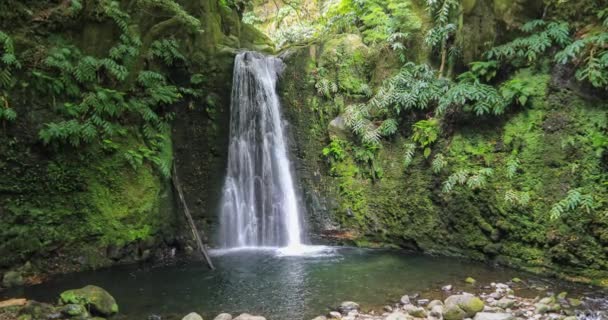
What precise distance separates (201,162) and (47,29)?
13.0 ft

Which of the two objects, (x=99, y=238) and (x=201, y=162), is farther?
(x=201, y=162)

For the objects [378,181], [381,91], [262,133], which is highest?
[381,91]

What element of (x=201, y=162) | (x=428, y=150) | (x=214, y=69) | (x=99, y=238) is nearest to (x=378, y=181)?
(x=428, y=150)

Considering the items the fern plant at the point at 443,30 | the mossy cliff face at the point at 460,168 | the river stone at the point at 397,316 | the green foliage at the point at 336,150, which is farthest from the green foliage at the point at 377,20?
the river stone at the point at 397,316

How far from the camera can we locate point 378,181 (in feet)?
27.4

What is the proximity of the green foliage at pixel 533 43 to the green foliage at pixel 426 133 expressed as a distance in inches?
61.6

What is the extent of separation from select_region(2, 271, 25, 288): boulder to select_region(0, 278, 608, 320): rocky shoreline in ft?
4.26

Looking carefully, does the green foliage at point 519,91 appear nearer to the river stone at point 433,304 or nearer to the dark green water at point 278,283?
the dark green water at point 278,283

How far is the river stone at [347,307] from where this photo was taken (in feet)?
16.0

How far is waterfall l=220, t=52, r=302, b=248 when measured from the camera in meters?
8.88

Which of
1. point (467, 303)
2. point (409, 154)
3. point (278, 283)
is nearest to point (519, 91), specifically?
point (409, 154)

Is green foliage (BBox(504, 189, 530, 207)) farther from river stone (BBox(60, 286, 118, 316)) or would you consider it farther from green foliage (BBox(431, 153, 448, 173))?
river stone (BBox(60, 286, 118, 316))

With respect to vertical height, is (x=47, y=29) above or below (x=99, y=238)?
above

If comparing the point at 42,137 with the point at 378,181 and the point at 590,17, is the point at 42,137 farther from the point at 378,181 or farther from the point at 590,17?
the point at 590,17
